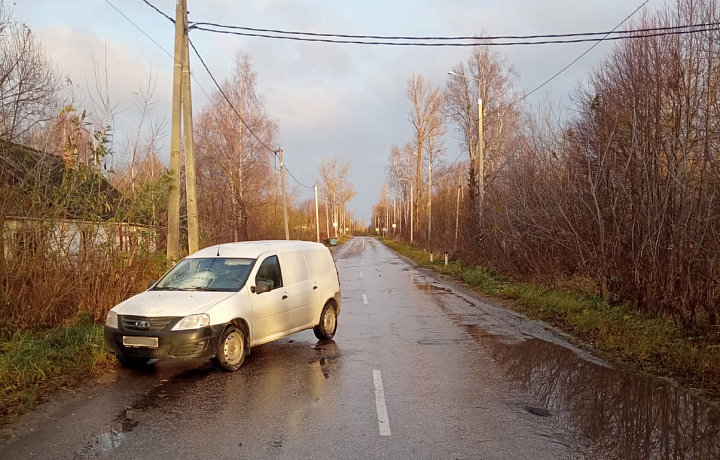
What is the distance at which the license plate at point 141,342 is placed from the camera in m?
7.10

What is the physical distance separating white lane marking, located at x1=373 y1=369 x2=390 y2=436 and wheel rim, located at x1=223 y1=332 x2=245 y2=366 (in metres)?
1.89

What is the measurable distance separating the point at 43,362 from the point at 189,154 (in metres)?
7.67

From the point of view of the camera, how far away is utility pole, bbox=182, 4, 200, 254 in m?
13.7

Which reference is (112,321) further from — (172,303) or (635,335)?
(635,335)

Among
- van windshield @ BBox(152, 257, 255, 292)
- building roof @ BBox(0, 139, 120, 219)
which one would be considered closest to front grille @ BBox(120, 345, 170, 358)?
van windshield @ BBox(152, 257, 255, 292)

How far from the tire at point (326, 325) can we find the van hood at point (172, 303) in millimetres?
2470

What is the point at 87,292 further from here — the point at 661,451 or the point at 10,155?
the point at 661,451

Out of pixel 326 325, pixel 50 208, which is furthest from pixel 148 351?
pixel 50 208

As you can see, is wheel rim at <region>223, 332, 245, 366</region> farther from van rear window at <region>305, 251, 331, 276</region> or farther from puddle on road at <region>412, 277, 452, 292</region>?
puddle on road at <region>412, 277, 452, 292</region>

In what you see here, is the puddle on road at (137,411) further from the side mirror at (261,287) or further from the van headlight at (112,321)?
the side mirror at (261,287)

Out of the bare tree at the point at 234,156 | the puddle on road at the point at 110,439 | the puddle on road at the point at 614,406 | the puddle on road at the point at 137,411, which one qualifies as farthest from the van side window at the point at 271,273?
the bare tree at the point at 234,156

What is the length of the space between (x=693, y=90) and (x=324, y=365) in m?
9.77

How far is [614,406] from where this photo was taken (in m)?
6.05

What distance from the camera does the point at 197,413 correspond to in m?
5.72
